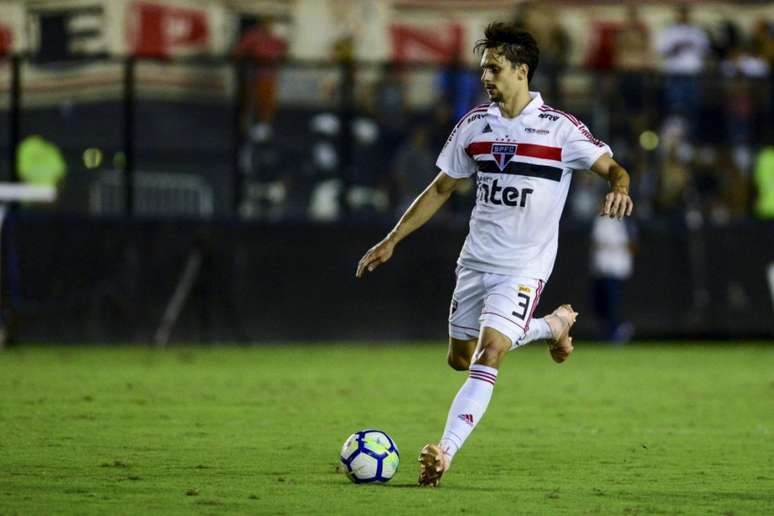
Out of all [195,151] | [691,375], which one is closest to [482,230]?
[691,375]

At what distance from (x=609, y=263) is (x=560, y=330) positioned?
39.7 feet

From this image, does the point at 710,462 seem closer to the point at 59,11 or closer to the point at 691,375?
the point at 691,375

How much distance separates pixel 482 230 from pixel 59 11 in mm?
13424

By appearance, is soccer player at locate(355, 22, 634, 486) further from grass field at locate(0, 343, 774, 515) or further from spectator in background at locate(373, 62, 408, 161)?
spectator in background at locate(373, 62, 408, 161)

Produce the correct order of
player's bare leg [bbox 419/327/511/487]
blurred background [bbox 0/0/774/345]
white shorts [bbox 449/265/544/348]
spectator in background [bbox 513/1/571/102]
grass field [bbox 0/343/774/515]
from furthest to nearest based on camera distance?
spectator in background [bbox 513/1/571/102]
blurred background [bbox 0/0/774/345]
white shorts [bbox 449/265/544/348]
player's bare leg [bbox 419/327/511/487]
grass field [bbox 0/343/774/515]

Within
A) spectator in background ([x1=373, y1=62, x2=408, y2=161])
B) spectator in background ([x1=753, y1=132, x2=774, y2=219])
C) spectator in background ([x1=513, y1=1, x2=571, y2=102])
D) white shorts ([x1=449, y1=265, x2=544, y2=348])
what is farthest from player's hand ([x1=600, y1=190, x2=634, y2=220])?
spectator in background ([x1=753, y1=132, x2=774, y2=219])

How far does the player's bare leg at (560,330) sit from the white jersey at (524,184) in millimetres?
508

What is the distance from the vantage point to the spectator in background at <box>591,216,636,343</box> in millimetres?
21578

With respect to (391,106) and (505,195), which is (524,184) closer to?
(505,195)

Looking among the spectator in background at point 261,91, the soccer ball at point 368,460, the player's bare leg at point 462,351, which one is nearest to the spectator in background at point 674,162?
the spectator in background at point 261,91

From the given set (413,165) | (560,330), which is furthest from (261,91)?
(560,330)

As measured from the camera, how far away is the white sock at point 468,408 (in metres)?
8.38

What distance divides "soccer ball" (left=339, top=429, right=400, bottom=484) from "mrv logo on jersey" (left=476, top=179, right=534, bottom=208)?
156cm

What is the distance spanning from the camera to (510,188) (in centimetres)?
906
